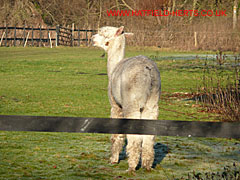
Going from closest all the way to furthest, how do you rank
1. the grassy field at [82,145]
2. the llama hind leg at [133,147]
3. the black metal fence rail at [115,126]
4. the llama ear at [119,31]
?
the black metal fence rail at [115,126] < the llama hind leg at [133,147] < the grassy field at [82,145] < the llama ear at [119,31]

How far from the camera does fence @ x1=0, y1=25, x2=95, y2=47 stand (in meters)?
45.4

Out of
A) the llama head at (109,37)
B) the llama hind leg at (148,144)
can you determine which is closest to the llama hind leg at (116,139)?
the llama hind leg at (148,144)

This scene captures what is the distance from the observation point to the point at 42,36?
154 ft

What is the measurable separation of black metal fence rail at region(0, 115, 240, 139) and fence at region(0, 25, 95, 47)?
41008 mm

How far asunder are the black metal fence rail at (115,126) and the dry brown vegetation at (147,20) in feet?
118

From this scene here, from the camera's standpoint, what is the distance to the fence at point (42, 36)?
4538cm

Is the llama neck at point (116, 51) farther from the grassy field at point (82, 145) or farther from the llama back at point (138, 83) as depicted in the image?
the grassy field at point (82, 145)

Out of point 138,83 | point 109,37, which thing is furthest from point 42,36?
point 138,83

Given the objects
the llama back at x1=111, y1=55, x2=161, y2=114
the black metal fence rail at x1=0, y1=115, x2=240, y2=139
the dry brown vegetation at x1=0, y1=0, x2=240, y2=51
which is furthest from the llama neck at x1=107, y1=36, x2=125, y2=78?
the dry brown vegetation at x1=0, y1=0, x2=240, y2=51

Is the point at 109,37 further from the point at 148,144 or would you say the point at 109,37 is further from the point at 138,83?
the point at 148,144

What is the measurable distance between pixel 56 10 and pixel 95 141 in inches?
2063

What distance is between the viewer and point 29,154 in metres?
7.45

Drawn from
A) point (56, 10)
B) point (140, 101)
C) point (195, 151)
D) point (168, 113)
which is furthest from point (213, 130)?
point (56, 10)

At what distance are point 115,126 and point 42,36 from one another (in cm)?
4424
